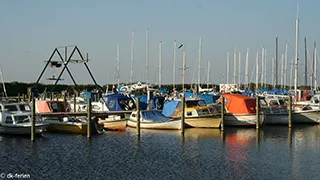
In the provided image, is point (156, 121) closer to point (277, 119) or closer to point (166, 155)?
point (166, 155)

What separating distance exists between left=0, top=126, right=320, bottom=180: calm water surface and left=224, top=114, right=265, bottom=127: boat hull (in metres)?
3.53

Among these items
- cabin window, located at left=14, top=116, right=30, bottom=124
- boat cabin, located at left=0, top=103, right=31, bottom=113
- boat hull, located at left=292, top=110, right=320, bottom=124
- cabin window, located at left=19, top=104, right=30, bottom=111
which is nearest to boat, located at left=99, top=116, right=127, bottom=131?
cabin window, located at left=19, top=104, right=30, bottom=111

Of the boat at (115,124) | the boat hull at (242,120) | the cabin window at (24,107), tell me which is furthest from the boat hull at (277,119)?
the cabin window at (24,107)

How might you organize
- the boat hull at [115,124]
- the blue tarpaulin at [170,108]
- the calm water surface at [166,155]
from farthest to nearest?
the blue tarpaulin at [170,108], the boat hull at [115,124], the calm water surface at [166,155]

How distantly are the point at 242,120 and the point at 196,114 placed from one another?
470 centimetres

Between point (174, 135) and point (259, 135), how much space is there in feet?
22.8

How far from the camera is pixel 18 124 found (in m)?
Result: 35.2

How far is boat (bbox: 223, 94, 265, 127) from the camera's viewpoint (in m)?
43.8

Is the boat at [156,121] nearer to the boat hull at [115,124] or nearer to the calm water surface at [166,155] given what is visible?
the calm water surface at [166,155]

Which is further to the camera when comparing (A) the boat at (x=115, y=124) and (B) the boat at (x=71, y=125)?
(A) the boat at (x=115, y=124)

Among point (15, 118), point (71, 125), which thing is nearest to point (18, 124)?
point (15, 118)

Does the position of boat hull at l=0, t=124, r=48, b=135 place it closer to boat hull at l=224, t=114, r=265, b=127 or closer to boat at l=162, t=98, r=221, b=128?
boat at l=162, t=98, r=221, b=128

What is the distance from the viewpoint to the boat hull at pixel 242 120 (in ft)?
143

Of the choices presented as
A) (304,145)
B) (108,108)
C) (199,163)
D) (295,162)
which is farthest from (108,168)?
(108,108)
